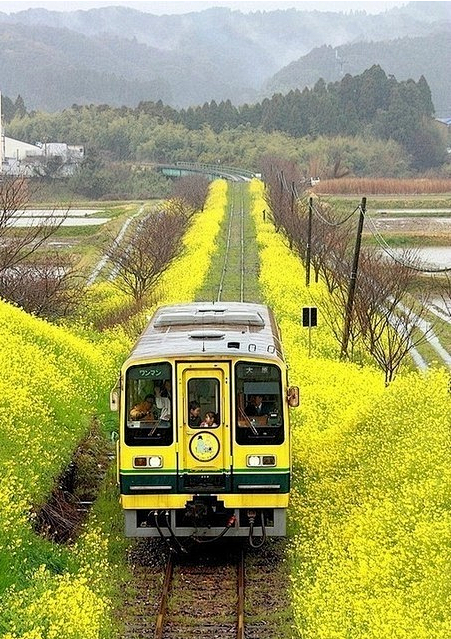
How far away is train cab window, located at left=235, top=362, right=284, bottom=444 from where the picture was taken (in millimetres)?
11883

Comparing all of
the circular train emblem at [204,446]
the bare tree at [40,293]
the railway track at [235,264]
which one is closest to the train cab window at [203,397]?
the circular train emblem at [204,446]

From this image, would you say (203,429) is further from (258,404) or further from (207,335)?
(207,335)

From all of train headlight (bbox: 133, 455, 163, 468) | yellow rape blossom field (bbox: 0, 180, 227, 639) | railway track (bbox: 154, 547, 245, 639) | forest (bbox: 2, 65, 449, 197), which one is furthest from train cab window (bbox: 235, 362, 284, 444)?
forest (bbox: 2, 65, 449, 197)

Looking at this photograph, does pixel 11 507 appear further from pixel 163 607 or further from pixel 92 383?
pixel 92 383

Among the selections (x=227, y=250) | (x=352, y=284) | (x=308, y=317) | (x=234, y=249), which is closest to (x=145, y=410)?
(x=308, y=317)

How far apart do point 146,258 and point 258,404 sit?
26.7 metres

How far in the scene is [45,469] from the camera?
532 inches

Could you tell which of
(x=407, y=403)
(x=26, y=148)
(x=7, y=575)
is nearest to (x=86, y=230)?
(x=407, y=403)

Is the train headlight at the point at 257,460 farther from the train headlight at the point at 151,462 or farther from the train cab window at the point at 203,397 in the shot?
the train headlight at the point at 151,462

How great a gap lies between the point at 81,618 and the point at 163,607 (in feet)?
4.45

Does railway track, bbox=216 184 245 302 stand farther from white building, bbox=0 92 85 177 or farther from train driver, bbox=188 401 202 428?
white building, bbox=0 92 85 177

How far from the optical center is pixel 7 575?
10734mm

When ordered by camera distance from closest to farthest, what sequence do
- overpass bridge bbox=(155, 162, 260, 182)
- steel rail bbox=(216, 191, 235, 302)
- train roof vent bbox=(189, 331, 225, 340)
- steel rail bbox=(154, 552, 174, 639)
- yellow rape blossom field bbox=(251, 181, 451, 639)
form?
yellow rape blossom field bbox=(251, 181, 451, 639) < steel rail bbox=(154, 552, 174, 639) < train roof vent bbox=(189, 331, 225, 340) < steel rail bbox=(216, 191, 235, 302) < overpass bridge bbox=(155, 162, 260, 182)

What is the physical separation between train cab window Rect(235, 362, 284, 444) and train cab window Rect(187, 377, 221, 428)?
25 centimetres
